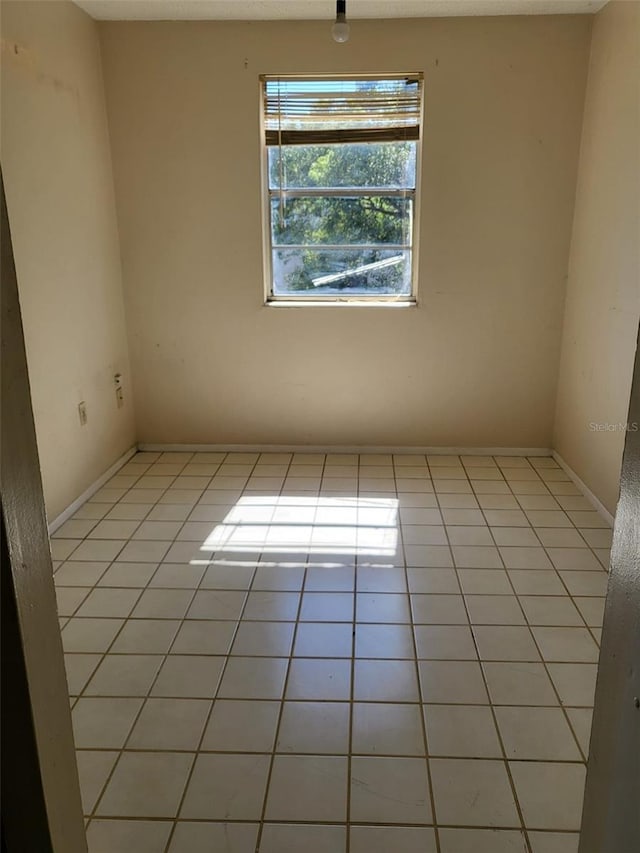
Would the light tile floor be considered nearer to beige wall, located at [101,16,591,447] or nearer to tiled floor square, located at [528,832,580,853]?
tiled floor square, located at [528,832,580,853]

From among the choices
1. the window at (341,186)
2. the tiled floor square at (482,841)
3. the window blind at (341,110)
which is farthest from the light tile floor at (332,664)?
the window blind at (341,110)

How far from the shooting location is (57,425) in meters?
2.94

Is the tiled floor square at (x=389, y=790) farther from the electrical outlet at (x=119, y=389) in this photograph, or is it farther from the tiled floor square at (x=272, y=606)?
the electrical outlet at (x=119, y=389)

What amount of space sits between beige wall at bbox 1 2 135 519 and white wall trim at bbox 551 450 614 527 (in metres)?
2.61

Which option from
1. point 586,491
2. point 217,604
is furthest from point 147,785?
point 586,491

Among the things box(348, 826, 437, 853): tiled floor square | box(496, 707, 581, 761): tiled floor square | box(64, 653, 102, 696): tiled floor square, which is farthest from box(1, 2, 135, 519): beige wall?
box(496, 707, 581, 761): tiled floor square

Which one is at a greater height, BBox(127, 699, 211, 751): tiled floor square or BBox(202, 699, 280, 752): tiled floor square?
BBox(202, 699, 280, 752): tiled floor square

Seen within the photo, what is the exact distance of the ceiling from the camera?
9.73 feet

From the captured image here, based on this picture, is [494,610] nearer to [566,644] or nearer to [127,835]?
[566,644]

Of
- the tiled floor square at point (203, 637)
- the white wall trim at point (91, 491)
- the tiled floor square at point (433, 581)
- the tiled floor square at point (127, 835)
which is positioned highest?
the white wall trim at point (91, 491)

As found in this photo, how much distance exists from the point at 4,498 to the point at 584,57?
11.8ft

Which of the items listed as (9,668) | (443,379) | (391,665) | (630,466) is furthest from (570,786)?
(443,379)

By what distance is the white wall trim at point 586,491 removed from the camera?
294cm

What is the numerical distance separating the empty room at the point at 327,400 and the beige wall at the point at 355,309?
0.02 metres
